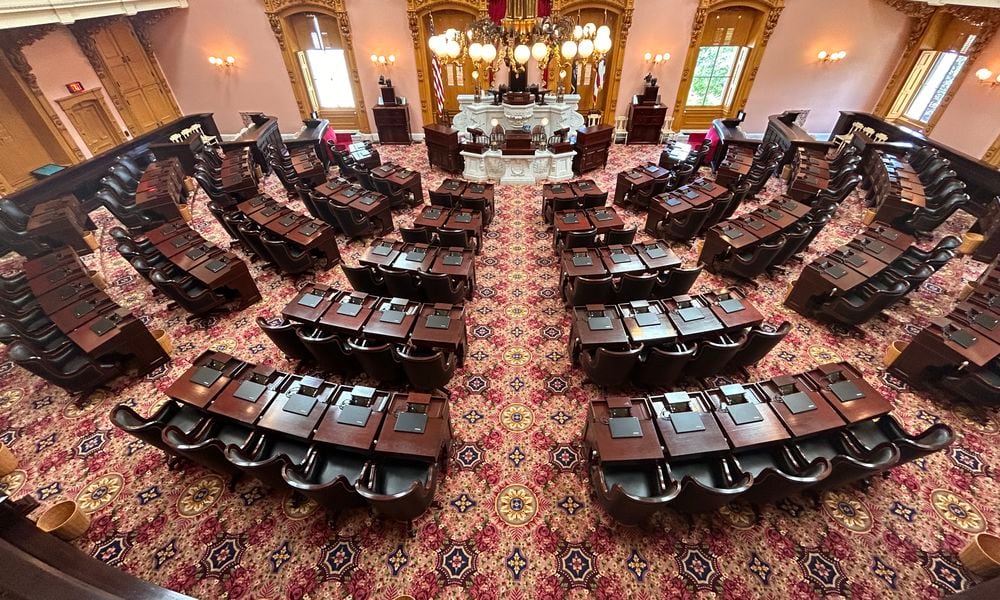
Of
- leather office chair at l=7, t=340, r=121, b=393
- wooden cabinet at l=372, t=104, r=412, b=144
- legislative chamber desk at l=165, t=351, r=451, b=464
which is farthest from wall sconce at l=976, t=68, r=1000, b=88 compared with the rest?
leather office chair at l=7, t=340, r=121, b=393

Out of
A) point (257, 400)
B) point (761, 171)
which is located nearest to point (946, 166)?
point (761, 171)

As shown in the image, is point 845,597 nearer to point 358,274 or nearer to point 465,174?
point 358,274

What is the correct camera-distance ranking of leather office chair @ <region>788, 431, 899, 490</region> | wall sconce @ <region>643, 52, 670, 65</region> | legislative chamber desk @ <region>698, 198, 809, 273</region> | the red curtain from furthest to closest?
wall sconce @ <region>643, 52, 670, 65</region>, the red curtain, legislative chamber desk @ <region>698, 198, 809, 273</region>, leather office chair @ <region>788, 431, 899, 490</region>

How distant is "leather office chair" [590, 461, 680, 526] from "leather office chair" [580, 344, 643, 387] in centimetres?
108

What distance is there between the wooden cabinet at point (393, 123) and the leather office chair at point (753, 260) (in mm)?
10999

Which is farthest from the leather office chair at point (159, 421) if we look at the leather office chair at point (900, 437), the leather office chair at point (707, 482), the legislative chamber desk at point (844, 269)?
the legislative chamber desk at point (844, 269)

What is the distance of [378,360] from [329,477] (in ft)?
4.48

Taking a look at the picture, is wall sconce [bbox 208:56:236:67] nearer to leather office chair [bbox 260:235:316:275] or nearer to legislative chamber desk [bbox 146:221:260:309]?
legislative chamber desk [bbox 146:221:260:309]

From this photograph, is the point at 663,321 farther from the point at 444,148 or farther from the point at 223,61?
the point at 223,61

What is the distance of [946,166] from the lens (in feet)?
27.4

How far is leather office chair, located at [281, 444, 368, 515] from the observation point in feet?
10.6

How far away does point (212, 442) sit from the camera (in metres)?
3.47

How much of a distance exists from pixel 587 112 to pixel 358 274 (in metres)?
11.0

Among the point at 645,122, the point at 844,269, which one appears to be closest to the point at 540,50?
the point at 844,269
